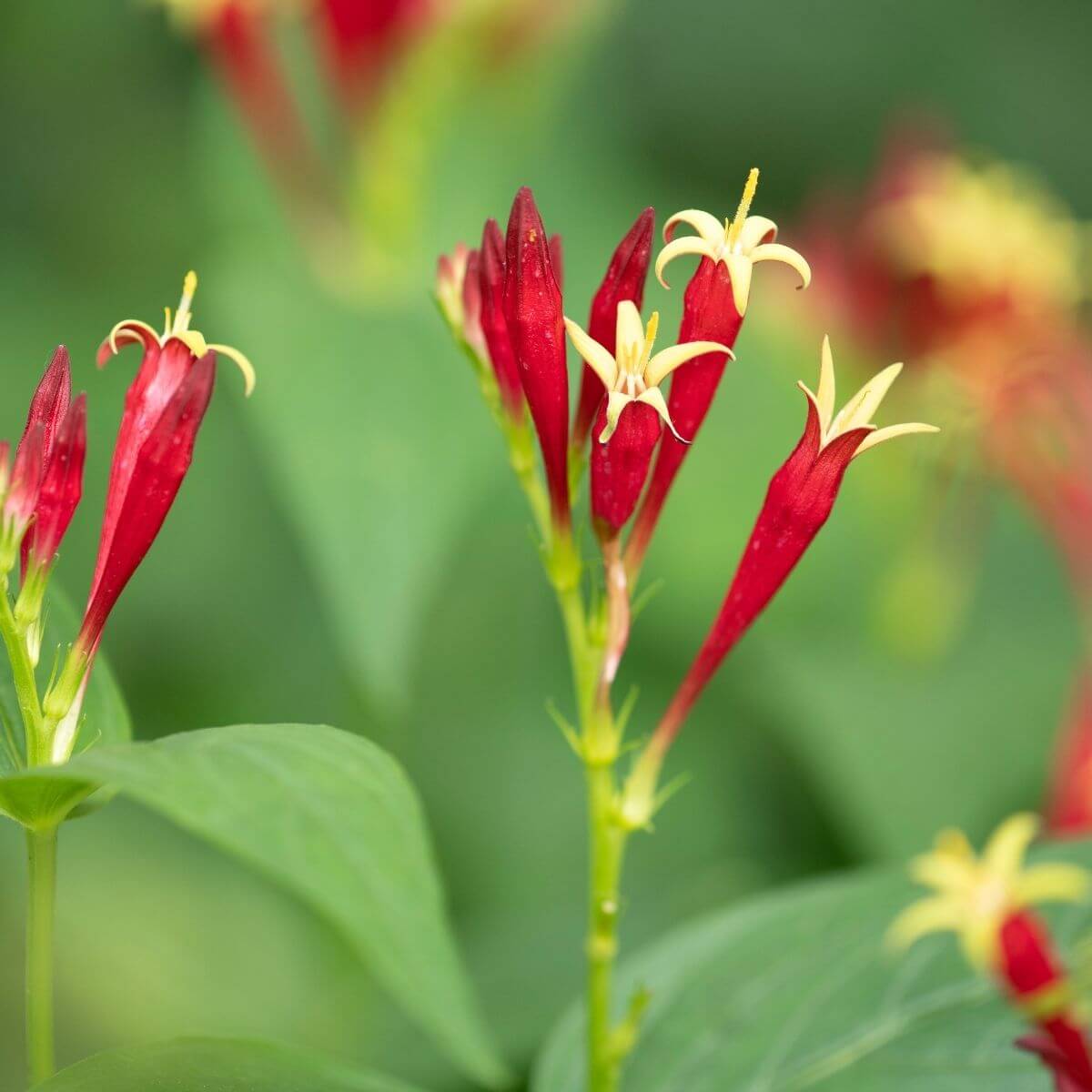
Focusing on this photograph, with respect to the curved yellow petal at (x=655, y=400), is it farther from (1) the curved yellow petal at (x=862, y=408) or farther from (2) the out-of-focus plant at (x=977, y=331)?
(2) the out-of-focus plant at (x=977, y=331)

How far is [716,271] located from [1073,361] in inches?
33.0

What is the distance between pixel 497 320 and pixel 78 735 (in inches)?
7.7

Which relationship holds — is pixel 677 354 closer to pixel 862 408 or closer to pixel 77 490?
pixel 862 408

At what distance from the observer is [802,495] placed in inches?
18.9

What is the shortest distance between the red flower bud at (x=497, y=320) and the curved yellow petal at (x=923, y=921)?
251 millimetres

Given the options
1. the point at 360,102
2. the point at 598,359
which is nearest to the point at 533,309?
the point at 598,359

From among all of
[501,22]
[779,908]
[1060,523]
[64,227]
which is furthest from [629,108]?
[779,908]

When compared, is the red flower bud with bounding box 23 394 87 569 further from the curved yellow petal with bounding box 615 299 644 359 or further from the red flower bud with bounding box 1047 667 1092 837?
the red flower bud with bounding box 1047 667 1092 837

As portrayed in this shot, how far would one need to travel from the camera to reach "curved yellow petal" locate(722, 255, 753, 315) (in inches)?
18.2

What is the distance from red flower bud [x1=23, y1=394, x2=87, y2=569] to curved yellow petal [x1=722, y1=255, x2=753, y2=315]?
20cm

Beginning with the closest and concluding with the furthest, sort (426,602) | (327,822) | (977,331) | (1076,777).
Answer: (327,822), (1076,777), (426,602), (977,331)

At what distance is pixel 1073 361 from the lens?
121cm

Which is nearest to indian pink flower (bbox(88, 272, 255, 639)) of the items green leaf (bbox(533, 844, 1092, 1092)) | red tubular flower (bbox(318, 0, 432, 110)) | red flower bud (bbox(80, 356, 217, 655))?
red flower bud (bbox(80, 356, 217, 655))

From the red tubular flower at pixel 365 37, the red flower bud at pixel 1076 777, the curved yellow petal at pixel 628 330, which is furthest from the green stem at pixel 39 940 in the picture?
the red tubular flower at pixel 365 37
